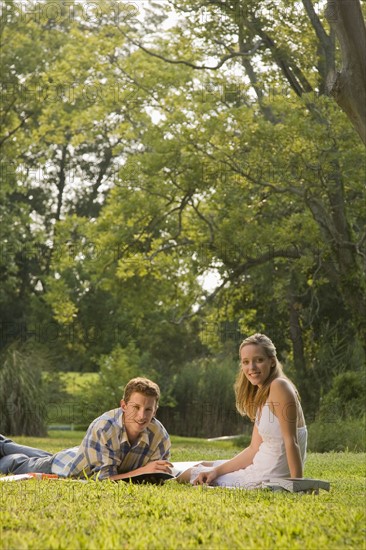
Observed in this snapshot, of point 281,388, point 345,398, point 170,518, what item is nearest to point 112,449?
point 281,388

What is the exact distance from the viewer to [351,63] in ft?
25.4

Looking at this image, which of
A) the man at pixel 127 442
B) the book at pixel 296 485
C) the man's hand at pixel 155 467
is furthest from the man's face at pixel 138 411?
the book at pixel 296 485

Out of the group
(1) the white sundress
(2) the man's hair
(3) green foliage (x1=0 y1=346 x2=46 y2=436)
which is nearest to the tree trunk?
(1) the white sundress

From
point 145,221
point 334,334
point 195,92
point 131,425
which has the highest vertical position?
point 195,92

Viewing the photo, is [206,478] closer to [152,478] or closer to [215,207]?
[152,478]

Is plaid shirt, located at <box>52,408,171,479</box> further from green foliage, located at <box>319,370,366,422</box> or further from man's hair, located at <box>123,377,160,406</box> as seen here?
green foliage, located at <box>319,370,366,422</box>

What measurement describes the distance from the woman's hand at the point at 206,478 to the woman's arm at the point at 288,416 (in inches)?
29.9

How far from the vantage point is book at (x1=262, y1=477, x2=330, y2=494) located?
712 cm

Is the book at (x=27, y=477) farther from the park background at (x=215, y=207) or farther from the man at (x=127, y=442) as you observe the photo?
the park background at (x=215, y=207)

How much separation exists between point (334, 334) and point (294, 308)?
4.18ft

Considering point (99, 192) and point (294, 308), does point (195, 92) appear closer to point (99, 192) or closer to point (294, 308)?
point (294, 308)

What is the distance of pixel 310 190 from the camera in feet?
59.8

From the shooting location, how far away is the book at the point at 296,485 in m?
7.12

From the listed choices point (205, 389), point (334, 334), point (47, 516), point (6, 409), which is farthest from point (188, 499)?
point (205, 389)
